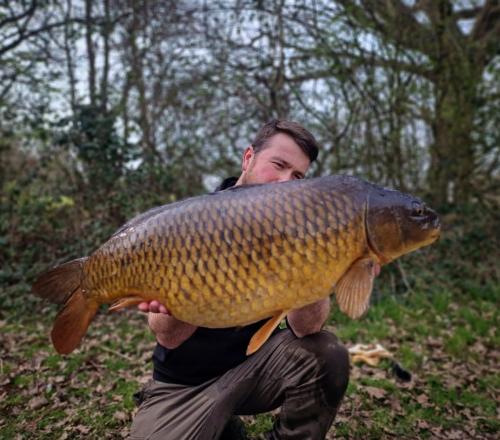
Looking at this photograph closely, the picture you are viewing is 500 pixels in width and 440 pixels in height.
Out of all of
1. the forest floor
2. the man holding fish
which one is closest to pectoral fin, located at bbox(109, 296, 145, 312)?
the man holding fish

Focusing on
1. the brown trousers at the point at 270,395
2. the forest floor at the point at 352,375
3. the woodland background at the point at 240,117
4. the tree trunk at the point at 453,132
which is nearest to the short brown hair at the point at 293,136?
the brown trousers at the point at 270,395

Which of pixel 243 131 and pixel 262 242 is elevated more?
pixel 243 131

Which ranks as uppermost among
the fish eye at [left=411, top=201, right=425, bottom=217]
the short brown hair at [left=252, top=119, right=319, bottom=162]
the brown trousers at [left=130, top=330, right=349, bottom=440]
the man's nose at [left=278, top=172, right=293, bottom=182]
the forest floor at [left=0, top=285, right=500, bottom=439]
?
the short brown hair at [left=252, top=119, right=319, bottom=162]

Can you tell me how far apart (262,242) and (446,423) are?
1.72 meters

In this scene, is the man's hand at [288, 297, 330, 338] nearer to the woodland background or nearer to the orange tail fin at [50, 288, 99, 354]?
the orange tail fin at [50, 288, 99, 354]

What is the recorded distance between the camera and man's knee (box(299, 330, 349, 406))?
159 cm

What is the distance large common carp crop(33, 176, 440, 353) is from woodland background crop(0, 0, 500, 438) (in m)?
2.84

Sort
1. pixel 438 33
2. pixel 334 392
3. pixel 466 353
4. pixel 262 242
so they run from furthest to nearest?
pixel 438 33
pixel 466 353
pixel 334 392
pixel 262 242

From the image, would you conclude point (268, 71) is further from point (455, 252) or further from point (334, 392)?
point (334, 392)

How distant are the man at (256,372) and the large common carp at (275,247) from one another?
1.09 feet

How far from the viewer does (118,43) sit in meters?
5.86

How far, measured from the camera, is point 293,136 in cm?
179

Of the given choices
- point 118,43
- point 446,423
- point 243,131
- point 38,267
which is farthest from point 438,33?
point 38,267

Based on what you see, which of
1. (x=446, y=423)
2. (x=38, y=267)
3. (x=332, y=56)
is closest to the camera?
(x=446, y=423)
